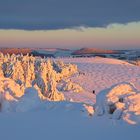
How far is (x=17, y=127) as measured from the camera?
405 inches

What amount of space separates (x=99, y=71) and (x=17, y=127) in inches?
1488

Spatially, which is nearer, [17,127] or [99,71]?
[17,127]

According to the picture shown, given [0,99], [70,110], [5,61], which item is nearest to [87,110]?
[70,110]

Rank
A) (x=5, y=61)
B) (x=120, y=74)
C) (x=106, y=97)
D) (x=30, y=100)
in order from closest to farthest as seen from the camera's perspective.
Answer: (x=106, y=97) → (x=30, y=100) → (x=5, y=61) → (x=120, y=74)

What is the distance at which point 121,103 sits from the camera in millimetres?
11188

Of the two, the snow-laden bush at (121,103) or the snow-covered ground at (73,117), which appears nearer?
the snow-covered ground at (73,117)

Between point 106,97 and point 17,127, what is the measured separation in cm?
263

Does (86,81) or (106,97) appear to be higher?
(106,97)

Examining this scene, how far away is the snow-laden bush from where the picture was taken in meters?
10.8

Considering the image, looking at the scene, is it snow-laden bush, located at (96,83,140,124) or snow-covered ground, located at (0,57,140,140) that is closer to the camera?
snow-covered ground, located at (0,57,140,140)

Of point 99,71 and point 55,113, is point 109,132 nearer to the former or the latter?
point 55,113

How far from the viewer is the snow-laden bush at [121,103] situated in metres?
10.8

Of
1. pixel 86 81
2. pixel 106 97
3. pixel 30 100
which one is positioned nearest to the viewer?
pixel 106 97

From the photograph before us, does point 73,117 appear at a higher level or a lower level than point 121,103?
lower
